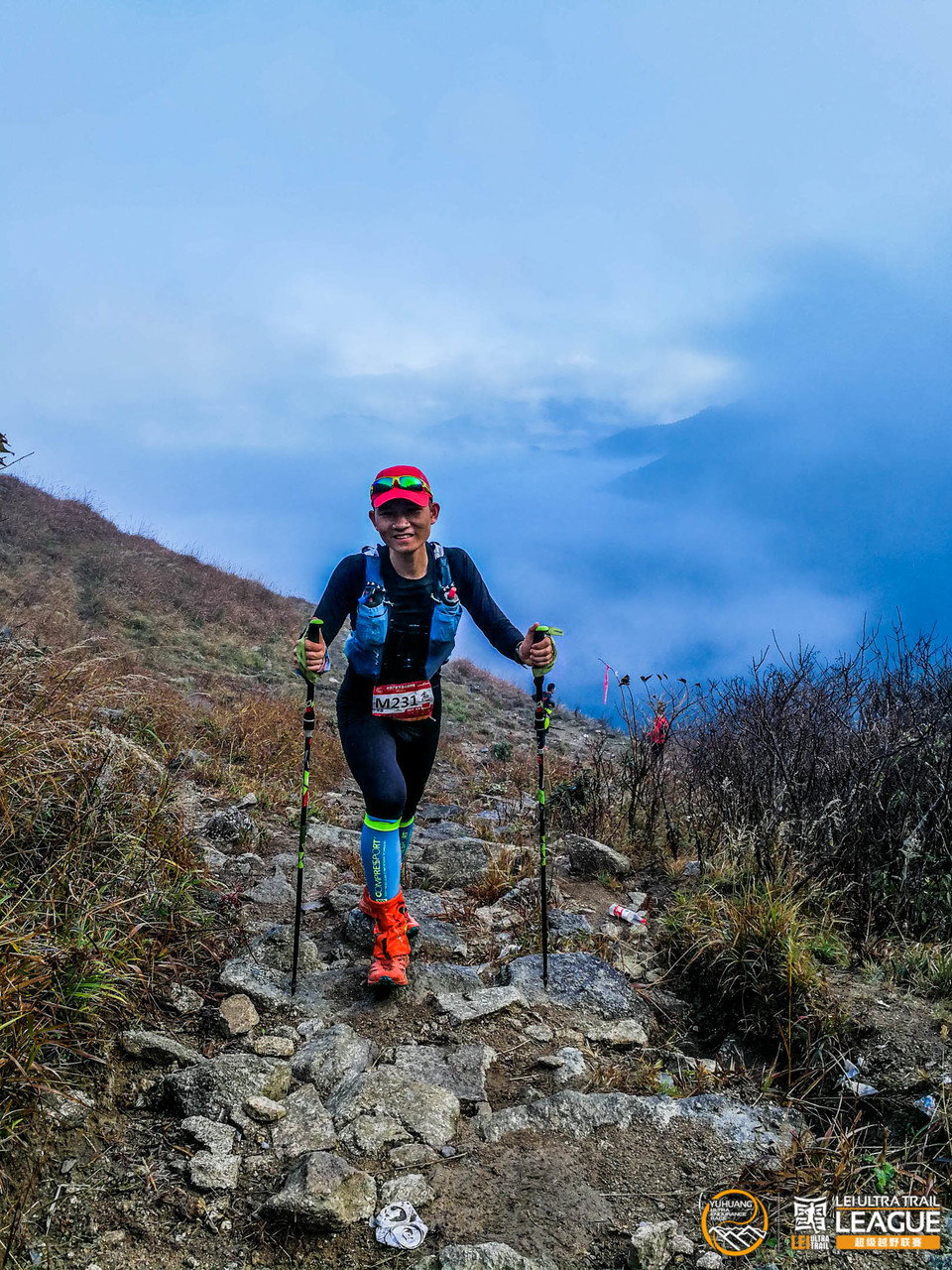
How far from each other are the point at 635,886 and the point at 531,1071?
272 cm

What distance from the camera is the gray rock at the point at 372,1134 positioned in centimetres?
301

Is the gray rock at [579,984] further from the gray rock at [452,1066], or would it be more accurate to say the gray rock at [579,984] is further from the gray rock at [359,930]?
the gray rock at [359,930]

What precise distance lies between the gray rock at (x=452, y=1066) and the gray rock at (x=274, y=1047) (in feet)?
1.70

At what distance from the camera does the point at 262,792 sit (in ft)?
24.5

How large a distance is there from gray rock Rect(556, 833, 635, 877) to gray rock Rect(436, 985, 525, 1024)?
2.20m

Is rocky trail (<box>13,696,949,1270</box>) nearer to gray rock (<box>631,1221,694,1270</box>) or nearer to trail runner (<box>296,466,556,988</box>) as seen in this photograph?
gray rock (<box>631,1221,694,1270</box>)

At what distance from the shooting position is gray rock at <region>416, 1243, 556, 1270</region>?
8.05 ft

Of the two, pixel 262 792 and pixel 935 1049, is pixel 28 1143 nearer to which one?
pixel 935 1049

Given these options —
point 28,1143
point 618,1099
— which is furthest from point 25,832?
point 618,1099

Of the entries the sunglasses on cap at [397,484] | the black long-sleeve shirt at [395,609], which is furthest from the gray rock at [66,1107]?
the sunglasses on cap at [397,484]

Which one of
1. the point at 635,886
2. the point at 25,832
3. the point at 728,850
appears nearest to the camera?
the point at 25,832

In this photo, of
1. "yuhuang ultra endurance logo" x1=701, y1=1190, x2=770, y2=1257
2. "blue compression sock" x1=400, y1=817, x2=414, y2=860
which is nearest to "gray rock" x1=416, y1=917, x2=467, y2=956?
"blue compression sock" x1=400, y1=817, x2=414, y2=860

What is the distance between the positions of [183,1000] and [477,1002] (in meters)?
1.53

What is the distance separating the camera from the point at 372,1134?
10.1 ft
